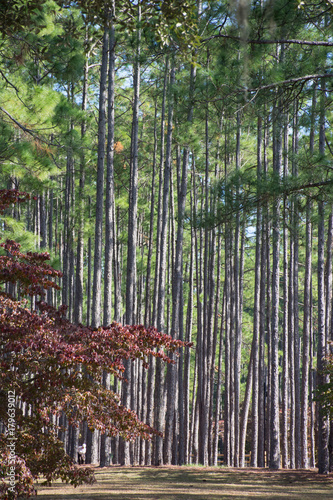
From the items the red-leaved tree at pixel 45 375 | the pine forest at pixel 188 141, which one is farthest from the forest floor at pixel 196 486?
the red-leaved tree at pixel 45 375

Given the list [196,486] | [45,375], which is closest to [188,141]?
[196,486]

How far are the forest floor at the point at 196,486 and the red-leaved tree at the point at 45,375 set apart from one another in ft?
4.64

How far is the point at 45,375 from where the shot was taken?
470 centimetres

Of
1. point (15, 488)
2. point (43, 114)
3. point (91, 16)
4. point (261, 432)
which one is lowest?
point (261, 432)

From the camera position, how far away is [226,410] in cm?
1284

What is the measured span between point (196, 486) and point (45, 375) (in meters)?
3.83

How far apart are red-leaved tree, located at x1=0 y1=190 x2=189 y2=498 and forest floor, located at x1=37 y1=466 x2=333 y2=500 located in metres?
1.41

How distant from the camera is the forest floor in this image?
636 centimetres

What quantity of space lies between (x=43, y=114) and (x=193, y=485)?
6211 mm

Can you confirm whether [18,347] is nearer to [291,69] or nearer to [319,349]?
[291,69]

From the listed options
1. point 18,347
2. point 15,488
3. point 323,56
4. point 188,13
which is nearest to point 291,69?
point 323,56

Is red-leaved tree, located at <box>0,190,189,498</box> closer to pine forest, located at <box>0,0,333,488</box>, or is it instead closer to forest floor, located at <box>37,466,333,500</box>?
pine forest, located at <box>0,0,333,488</box>

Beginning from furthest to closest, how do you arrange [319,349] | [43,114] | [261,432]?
[261,432] → [319,349] → [43,114]

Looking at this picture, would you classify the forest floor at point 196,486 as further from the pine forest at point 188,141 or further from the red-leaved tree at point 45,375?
the red-leaved tree at point 45,375
